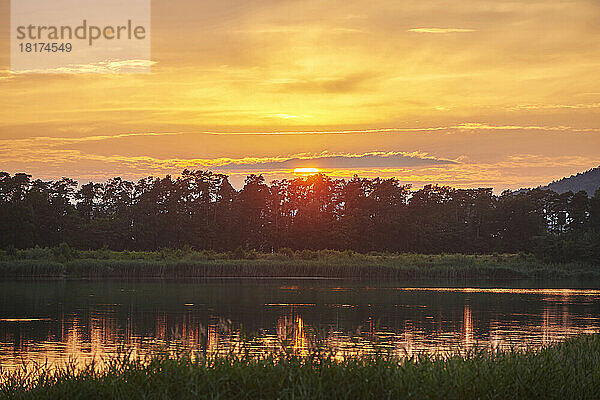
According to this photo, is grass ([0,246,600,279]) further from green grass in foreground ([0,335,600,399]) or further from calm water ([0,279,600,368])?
green grass in foreground ([0,335,600,399])

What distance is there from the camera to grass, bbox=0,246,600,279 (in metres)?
66.6

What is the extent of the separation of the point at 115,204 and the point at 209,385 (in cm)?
9926

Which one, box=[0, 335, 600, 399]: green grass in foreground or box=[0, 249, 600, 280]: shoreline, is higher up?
box=[0, 335, 600, 399]: green grass in foreground

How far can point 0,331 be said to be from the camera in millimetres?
27406

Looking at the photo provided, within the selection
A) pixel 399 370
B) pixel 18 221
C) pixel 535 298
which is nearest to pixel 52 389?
pixel 399 370

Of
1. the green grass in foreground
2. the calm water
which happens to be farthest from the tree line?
the green grass in foreground

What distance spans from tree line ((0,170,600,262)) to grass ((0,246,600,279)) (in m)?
17.7

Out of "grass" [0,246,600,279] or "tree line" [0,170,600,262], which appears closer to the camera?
"grass" [0,246,600,279]

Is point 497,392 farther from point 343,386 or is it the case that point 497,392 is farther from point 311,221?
point 311,221

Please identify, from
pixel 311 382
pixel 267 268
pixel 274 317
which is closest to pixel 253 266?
pixel 267 268

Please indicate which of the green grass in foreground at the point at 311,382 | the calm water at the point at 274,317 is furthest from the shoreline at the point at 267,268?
the green grass in foreground at the point at 311,382

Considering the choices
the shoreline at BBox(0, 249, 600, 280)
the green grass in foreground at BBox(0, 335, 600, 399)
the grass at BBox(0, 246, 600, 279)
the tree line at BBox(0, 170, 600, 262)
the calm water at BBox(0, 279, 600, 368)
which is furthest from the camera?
the tree line at BBox(0, 170, 600, 262)

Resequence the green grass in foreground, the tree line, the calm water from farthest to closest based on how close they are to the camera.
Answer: the tree line → the calm water → the green grass in foreground

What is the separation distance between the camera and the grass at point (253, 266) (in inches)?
2621
